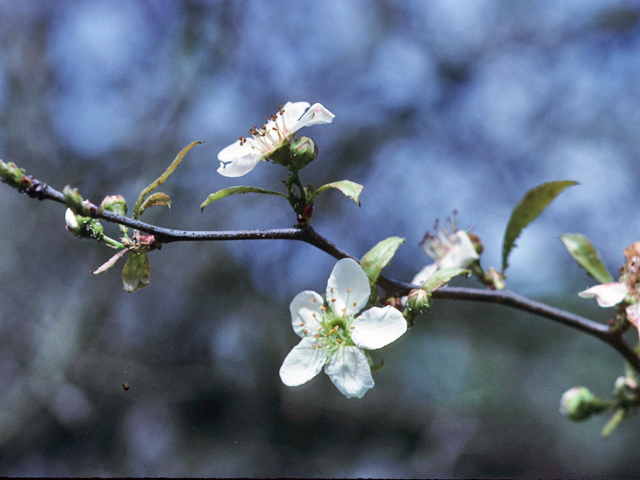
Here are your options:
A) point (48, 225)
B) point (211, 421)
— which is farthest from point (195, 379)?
point (48, 225)

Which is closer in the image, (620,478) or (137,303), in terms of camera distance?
(620,478)

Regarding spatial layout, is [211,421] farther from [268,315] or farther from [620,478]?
[620,478]

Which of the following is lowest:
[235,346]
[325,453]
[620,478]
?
[620,478]

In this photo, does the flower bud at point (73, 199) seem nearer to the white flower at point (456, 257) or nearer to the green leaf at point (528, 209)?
the white flower at point (456, 257)

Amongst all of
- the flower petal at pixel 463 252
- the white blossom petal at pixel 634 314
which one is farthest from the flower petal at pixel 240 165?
the white blossom petal at pixel 634 314

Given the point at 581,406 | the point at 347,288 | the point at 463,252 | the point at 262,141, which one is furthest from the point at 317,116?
the point at 581,406

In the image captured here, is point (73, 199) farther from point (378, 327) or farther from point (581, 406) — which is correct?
point (581, 406)
